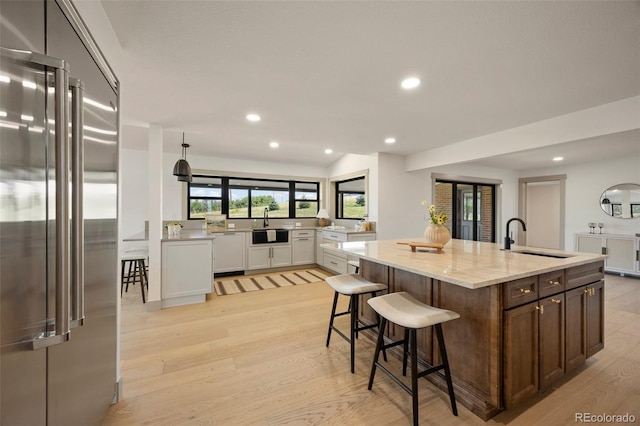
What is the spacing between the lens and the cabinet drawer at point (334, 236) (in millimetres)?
4803

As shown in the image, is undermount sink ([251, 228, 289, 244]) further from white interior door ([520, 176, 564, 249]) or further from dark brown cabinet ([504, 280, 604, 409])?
white interior door ([520, 176, 564, 249])

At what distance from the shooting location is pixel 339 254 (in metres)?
4.84

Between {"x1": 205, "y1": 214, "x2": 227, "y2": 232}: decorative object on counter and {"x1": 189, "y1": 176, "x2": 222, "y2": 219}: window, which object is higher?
{"x1": 189, "y1": 176, "x2": 222, "y2": 219}: window

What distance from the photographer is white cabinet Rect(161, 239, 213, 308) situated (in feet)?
11.0

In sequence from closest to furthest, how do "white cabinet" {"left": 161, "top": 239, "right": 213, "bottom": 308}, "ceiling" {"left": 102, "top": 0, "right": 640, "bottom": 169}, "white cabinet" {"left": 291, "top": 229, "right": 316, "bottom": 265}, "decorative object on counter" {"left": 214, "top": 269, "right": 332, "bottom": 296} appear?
1. "ceiling" {"left": 102, "top": 0, "right": 640, "bottom": 169}
2. "white cabinet" {"left": 161, "top": 239, "right": 213, "bottom": 308}
3. "decorative object on counter" {"left": 214, "top": 269, "right": 332, "bottom": 296}
4. "white cabinet" {"left": 291, "top": 229, "right": 316, "bottom": 265}

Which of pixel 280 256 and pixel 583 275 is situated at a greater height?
pixel 583 275

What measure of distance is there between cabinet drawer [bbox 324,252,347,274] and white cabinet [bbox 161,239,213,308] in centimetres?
228

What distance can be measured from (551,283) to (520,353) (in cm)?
54

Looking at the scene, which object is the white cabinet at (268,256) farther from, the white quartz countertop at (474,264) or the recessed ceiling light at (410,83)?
the recessed ceiling light at (410,83)

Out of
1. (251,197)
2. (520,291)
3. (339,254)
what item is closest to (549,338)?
(520,291)

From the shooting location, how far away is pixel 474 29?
4.98 ft

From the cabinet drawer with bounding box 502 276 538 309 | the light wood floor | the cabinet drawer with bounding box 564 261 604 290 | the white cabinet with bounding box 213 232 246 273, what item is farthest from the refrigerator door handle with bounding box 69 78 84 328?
the white cabinet with bounding box 213 232 246 273

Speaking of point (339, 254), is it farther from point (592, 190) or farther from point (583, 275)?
point (592, 190)

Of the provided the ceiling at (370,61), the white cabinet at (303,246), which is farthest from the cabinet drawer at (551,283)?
the white cabinet at (303,246)
